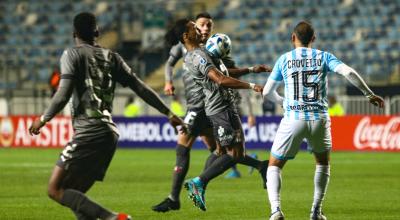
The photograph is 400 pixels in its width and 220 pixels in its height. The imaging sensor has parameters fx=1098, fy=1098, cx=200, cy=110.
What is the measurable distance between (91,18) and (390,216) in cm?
493

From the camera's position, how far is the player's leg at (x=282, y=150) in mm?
10805

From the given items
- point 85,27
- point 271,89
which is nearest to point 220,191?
point 271,89

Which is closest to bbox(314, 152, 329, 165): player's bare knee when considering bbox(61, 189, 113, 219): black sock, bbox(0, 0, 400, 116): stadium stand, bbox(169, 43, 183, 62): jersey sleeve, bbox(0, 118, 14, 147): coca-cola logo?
bbox(61, 189, 113, 219): black sock

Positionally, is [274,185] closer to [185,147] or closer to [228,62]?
[185,147]

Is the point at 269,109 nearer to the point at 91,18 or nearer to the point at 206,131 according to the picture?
the point at 206,131

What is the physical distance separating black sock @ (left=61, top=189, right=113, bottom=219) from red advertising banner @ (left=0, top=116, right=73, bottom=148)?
23.3m

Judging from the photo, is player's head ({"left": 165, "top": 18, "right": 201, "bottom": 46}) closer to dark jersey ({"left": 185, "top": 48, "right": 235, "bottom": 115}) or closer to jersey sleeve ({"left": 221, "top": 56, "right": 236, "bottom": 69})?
dark jersey ({"left": 185, "top": 48, "right": 235, "bottom": 115})

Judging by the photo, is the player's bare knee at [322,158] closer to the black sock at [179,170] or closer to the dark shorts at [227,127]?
the dark shorts at [227,127]

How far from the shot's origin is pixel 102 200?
14789 millimetres

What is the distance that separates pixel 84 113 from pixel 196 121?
460 centimetres

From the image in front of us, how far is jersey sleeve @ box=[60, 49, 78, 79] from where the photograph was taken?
882cm

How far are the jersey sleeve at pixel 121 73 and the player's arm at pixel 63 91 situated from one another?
1.41ft

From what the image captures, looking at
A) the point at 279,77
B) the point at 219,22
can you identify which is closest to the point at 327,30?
the point at 219,22

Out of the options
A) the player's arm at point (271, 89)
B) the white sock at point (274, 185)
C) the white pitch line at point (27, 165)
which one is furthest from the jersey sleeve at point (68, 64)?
the white pitch line at point (27, 165)
